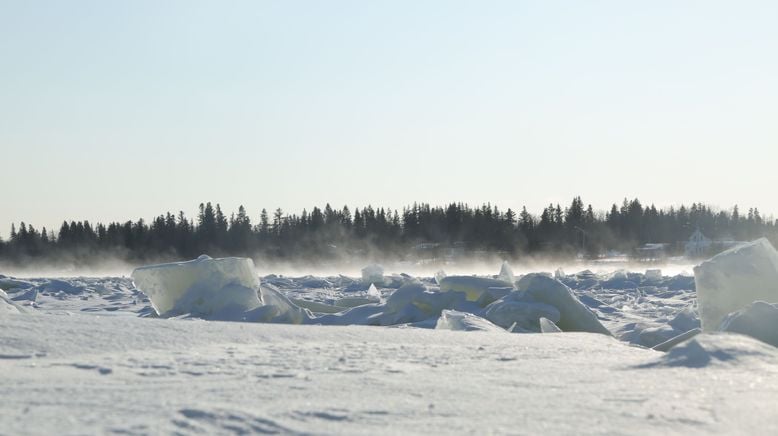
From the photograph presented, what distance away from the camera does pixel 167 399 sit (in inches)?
76.3

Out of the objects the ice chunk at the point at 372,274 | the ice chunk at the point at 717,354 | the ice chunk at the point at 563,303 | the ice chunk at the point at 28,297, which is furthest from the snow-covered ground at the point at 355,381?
the ice chunk at the point at 372,274

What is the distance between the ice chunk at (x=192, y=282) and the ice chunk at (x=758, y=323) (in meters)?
3.79

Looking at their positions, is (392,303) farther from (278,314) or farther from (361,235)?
(361,235)

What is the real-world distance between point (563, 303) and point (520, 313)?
0.48 metres

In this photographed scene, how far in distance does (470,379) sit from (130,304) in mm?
8410

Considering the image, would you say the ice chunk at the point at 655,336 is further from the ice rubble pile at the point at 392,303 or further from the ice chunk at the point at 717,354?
the ice chunk at the point at 717,354

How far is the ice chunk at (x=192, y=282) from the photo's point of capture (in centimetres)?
677

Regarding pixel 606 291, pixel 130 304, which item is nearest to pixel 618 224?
pixel 606 291

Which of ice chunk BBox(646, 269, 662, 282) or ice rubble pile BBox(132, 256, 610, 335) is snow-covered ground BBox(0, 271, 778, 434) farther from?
ice chunk BBox(646, 269, 662, 282)

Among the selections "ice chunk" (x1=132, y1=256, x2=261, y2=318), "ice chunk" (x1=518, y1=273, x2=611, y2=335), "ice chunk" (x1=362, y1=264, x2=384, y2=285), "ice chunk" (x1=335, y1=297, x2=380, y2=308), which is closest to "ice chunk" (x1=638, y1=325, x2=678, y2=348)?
"ice chunk" (x1=518, y1=273, x2=611, y2=335)

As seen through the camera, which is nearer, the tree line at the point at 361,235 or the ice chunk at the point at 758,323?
the ice chunk at the point at 758,323

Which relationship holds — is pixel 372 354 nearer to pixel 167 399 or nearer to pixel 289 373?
pixel 289 373

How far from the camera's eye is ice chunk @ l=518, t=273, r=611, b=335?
604 centimetres

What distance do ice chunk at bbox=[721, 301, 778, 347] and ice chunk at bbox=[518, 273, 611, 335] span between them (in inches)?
72.6
